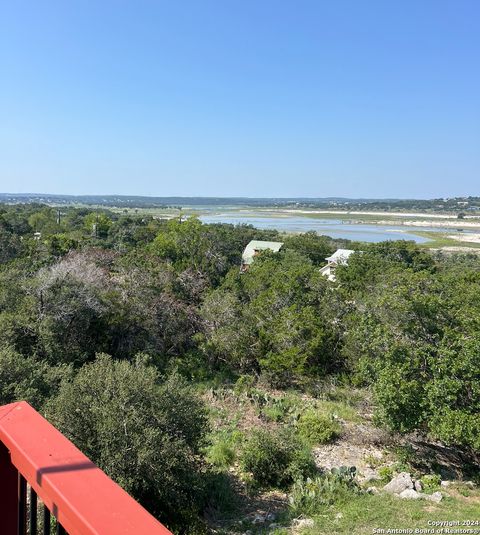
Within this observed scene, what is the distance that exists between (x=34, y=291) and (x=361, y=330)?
11098 millimetres

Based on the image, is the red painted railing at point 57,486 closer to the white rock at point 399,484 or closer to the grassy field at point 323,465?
the grassy field at point 323,465

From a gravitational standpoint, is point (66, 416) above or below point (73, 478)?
below

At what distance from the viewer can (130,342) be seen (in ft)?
55.8

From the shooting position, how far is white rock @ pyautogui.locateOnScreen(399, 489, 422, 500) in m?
8.87

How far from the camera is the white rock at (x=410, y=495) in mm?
8867

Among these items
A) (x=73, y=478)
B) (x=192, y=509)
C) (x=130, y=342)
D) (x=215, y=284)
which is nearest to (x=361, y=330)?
(x=192, y=509)

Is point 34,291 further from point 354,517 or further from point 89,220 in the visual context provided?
point 89,220

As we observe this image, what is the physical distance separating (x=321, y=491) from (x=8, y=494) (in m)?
8.57

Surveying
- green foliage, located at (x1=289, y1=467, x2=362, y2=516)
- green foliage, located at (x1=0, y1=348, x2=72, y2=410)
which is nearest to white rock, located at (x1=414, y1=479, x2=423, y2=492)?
green foliage, located at (x1=289, y1=467, x2=362, y2=516)

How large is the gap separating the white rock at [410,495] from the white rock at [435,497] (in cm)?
17

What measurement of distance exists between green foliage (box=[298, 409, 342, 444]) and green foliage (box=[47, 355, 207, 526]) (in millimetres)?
4363

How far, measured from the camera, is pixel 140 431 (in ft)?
24.9

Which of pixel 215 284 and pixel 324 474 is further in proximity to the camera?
pixel 215 284

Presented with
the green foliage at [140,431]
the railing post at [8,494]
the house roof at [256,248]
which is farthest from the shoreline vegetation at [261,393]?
the house roof at [256,248]
